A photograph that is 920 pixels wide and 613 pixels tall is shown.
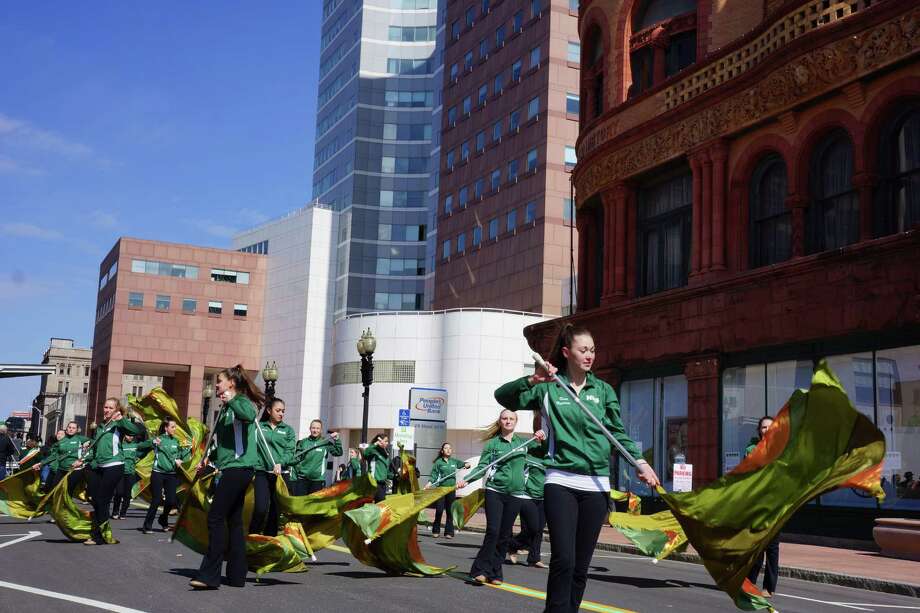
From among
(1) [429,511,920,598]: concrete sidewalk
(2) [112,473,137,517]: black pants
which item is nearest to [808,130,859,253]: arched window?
(1) [429,511,920,598]: concrete sidewalk

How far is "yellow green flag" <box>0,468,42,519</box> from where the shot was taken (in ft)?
65.7

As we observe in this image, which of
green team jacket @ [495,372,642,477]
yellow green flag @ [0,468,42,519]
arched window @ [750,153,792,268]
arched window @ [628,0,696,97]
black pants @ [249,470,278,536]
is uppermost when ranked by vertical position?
arched window @ [628,0,696,97]

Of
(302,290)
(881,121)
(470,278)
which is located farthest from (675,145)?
(302,290)

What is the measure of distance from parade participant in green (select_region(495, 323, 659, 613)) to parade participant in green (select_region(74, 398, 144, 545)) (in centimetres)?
945

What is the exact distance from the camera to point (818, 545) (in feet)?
74.8

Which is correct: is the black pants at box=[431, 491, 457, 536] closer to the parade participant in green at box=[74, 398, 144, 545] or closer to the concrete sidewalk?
the concrete sidewalk

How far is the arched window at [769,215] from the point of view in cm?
2556

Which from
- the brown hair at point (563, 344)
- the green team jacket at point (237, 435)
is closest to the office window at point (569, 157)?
the green team jacket at point (237, 435)

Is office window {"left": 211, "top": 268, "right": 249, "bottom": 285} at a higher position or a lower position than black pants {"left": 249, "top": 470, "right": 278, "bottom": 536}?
higher

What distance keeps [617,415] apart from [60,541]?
1105 centimetres

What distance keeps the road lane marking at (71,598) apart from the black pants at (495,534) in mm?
4242

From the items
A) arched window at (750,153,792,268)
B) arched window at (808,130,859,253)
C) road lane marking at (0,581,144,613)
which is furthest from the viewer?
arched window at (750,153,792,268)

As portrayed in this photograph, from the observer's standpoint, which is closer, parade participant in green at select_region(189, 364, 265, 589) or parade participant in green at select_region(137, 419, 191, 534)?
parade participant in green at select_region(189, 364, 265, 589)

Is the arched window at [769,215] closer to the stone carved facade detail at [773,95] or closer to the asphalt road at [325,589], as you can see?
the stone carved facade detail at [773,95]
